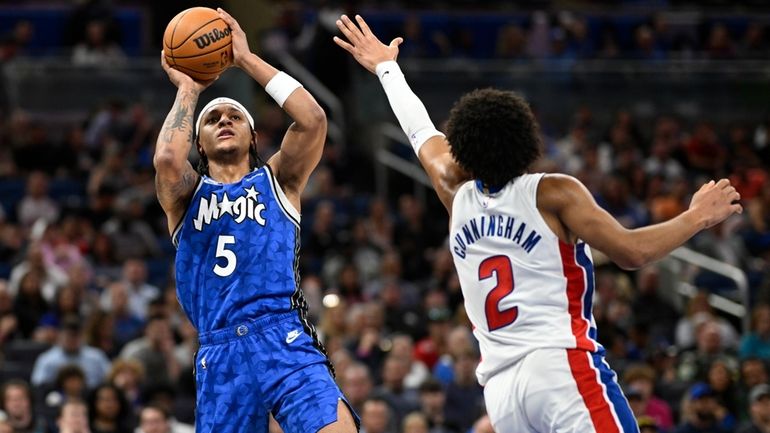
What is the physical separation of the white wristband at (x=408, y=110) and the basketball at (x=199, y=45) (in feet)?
2.97

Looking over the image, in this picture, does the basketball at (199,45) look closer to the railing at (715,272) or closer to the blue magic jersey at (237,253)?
the blue magic jersey at (237,253)

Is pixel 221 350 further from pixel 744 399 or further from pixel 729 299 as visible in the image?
pixel 729 299

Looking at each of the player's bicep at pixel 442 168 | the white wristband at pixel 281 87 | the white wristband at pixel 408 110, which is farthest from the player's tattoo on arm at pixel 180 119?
the player's bicep at pixel 442 168

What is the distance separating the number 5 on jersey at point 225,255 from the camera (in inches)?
287

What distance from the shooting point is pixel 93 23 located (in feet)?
69.9

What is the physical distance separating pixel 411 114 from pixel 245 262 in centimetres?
121

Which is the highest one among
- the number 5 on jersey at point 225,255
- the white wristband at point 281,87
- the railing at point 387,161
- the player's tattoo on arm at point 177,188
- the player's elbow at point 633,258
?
the railing at point 387,161

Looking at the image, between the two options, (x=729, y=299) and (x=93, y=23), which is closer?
(x=729, y=299)

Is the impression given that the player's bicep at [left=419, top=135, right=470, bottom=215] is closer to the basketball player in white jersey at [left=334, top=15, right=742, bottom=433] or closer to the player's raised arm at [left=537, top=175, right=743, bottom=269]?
the basketball player in white jersey at [left=334, top=15, right=742, bottom=433]

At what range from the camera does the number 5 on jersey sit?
23.9 ft

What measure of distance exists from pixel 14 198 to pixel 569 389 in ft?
45.0

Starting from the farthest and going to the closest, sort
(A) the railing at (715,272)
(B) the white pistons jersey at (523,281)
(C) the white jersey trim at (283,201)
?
(A) the railing at (715,272) < (C) the white jersey trim at (283,201) < (B) the white pistons jersey at (523,281)

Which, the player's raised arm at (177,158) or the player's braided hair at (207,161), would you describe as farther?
the player's braided hair at (207,161)

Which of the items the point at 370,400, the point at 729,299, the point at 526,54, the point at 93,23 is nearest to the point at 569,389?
the point at 370,400
